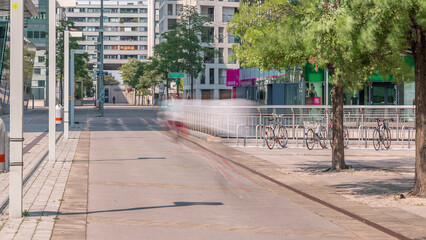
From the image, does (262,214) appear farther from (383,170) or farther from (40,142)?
Answer: (40,142)

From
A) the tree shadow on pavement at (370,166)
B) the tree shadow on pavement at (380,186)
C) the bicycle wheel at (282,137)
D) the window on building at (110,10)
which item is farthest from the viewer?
the window on building at (110,10)

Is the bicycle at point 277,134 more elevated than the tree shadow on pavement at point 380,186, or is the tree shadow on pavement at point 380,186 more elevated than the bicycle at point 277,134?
the bicycle at point 277,134

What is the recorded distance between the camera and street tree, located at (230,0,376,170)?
9.96m

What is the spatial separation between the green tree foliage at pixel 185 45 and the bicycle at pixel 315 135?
43167 millimetres

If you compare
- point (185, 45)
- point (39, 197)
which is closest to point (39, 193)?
point (39, 197)

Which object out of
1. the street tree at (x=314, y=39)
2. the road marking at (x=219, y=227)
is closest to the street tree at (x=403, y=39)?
the street tree at (x=314, y=39)

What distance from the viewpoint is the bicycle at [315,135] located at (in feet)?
71.7

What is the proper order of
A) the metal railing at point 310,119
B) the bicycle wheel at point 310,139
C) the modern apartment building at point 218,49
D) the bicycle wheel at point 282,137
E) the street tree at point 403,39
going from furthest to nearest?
the modern apartment building at point 218,49
the metal railing at point 310,119
the bicycle wheel at point 282,137
the bicycle wheel at point 310,139
the street tree at point 403,39

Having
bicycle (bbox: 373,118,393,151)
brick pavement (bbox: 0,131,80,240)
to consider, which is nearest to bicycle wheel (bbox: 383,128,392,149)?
bicycle (bbox: 373,118,393,151)

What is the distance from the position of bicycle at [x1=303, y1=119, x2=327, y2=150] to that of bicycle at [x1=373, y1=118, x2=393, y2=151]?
172 cm

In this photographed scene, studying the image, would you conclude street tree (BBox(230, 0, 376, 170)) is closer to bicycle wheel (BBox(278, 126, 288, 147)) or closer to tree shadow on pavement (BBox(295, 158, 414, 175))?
tree shadow on pavement (BBox(295, 158, 414, 175))

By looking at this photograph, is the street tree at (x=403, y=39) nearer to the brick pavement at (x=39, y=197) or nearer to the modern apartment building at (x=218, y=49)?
the brick pavement at (x=39, y=197)

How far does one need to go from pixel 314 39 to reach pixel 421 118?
2.16 m

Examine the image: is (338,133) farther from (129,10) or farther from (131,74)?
(129,10)
